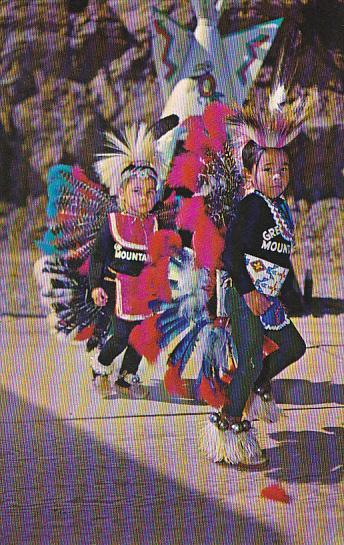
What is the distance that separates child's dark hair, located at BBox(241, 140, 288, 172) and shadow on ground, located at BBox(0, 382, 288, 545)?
0.49 m

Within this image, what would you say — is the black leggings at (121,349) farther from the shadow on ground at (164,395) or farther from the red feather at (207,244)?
the red feather at (207,244)

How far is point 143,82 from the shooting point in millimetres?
1549

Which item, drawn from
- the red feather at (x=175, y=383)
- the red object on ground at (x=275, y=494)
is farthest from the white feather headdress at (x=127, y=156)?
the red object on ground at (x=275, y=494)

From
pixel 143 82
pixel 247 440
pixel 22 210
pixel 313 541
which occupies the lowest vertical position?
pixel 313 541

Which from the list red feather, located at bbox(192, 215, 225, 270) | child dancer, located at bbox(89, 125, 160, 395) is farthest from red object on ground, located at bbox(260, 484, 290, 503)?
red feather, located at bbox(192, 215, 225, 270)

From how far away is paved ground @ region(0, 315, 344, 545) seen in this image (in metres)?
1.41

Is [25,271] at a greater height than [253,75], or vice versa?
[253,75]

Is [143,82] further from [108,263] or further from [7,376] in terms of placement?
[7,376]

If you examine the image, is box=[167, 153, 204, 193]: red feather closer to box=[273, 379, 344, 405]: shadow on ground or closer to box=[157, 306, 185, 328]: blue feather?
box=[157, 306, 185, 328]: blue feather

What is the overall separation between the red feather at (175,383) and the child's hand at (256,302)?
6.5 inches

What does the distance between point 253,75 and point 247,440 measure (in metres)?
0.63

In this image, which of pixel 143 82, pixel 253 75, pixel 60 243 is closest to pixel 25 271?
pixel 60 243

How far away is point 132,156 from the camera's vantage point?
1514 millimetres

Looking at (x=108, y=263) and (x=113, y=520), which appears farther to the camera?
(x=108, y=263)
